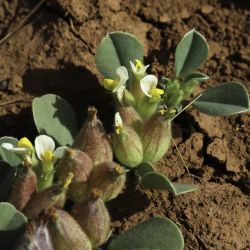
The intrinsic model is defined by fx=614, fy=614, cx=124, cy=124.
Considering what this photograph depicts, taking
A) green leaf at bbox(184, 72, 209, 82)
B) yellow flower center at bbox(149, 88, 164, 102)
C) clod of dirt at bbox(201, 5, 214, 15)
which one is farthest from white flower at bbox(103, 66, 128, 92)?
clod of dirt at bbox(201, 5, 214, 15)

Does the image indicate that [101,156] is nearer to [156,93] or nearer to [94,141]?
[94,141]

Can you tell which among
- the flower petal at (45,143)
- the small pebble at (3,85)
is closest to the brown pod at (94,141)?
the flower petal at (45,143)

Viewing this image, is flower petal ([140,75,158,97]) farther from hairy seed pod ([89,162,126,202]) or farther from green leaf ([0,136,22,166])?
green leaf ([0,136,22,166])

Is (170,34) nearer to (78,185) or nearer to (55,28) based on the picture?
(55,28)

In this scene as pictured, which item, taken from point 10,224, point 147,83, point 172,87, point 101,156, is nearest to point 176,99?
point 172,87

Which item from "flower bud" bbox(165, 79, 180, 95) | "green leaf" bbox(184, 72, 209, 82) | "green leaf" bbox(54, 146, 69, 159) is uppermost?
"green leaf" bbox(184, 72, 209, 82)

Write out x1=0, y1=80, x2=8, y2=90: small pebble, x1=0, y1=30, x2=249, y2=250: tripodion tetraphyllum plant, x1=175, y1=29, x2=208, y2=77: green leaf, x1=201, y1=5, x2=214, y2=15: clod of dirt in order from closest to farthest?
x1=0, y1=30, x2=249, y2=250: tripodion tetraphyllum plant → x1=175, y1=29, x2=208, y2=77: green leaf → x1=0, y1=80, x2=8, y2=90: small pebble → x1=201, y1=5, x2=214, y2=15: clod of dirt

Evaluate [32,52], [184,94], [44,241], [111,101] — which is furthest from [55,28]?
[44,241]

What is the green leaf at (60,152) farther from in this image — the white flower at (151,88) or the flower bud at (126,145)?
the white flower at (151,88)
